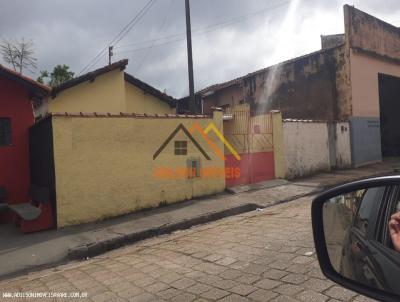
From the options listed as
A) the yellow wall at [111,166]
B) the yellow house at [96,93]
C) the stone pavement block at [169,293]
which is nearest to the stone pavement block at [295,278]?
the stone pavement block at [169,293]

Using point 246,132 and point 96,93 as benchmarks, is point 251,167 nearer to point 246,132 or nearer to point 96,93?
point 246,132

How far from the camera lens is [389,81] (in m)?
21.4

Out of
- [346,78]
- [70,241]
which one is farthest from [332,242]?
[346,78]

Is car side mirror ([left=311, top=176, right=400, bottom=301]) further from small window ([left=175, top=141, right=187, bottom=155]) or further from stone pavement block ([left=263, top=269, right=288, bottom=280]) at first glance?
small window ([left=175, top=141, right=187, bottom=155])

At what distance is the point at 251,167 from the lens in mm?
11812

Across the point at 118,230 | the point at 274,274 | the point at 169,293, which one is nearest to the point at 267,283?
the point at 274,274

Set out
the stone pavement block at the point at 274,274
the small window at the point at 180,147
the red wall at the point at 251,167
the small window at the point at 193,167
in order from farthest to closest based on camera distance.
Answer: the red wall at the point at 251,167 < the small window at the point at 193,167 < the small window at the point at 180,147 < the stone pavement block at the point at 274,274

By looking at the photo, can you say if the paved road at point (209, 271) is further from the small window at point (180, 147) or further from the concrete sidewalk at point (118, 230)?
the small window at point (180, 147)

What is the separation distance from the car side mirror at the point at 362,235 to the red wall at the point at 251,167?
916 centimetres

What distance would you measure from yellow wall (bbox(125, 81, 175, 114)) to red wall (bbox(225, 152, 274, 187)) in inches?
244

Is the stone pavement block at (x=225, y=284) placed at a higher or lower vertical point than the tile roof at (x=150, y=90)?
lower

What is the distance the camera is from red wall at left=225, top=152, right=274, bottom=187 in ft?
36.9

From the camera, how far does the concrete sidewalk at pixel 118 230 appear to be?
6.38 m

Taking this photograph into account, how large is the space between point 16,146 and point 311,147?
998cm
